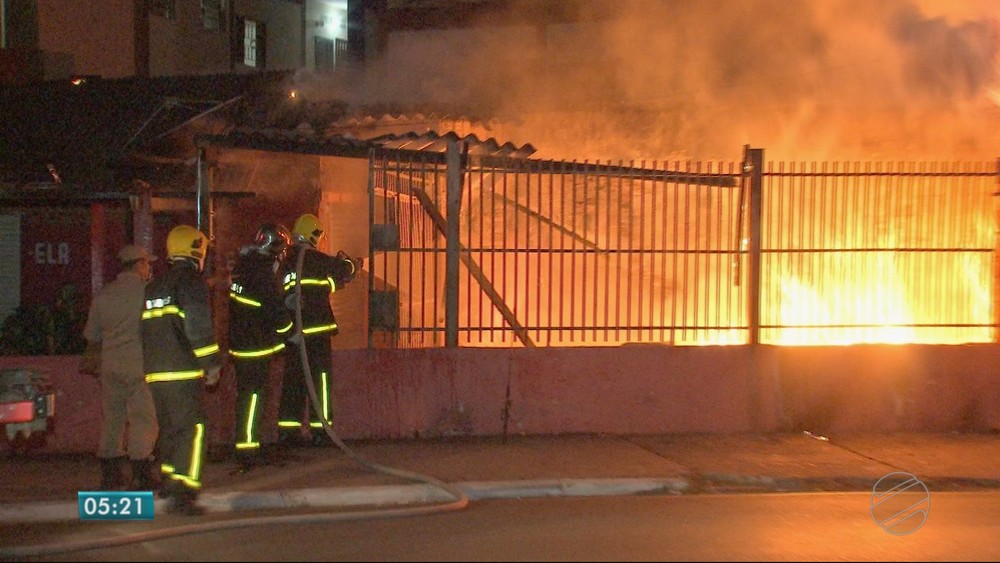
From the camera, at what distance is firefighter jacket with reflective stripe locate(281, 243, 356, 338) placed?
28.7ft

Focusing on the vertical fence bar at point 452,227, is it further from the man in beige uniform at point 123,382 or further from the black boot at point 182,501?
the black boot at point 182,501

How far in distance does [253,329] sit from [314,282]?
2.55 ft

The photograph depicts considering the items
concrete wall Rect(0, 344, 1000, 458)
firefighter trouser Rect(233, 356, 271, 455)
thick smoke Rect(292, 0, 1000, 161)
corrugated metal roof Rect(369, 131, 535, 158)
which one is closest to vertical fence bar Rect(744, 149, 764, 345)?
concrete wall Rect(0, 344, 1000, 458)

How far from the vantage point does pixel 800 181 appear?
33.6 feet

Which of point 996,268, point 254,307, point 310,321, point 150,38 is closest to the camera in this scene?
point 254,307

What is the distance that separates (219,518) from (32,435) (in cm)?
271

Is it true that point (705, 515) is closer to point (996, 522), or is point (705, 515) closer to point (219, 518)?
point (996, 522)

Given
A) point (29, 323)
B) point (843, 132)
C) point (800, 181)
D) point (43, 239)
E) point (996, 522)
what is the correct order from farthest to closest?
point (843, 132)
point (43, 239)
point (800, 181)
point (29, 323)
point (996, 522)

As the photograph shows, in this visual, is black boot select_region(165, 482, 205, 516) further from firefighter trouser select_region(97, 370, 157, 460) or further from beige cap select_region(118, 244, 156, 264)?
beige cap select_region(118, 244, 156, 264)

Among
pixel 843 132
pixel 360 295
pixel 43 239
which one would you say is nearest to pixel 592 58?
pixel 843 132

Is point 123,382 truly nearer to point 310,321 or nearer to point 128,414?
point 128,414

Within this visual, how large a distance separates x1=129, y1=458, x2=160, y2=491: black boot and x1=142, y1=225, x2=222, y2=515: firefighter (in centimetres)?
36

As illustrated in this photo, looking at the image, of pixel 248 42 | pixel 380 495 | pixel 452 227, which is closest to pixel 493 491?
pixel 380 495

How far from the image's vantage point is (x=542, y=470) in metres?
8.34
